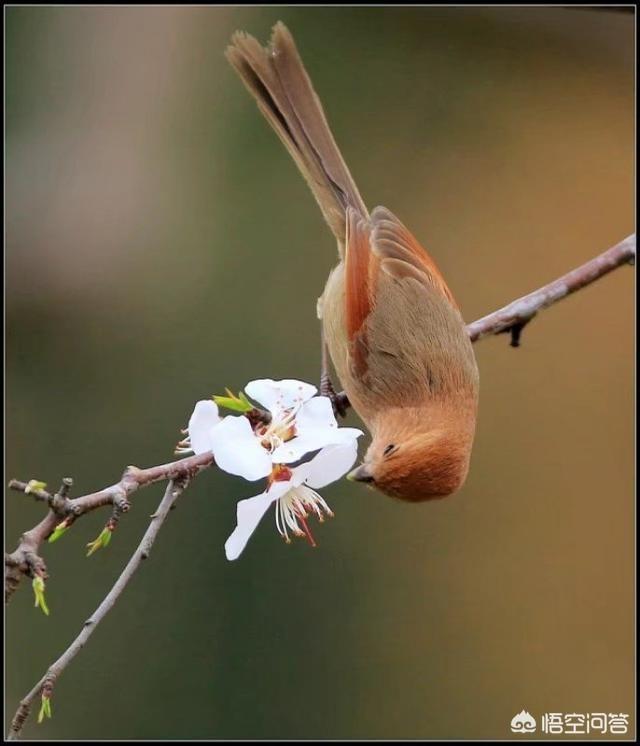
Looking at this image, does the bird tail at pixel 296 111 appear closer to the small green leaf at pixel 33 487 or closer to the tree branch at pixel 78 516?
the tree branch at pixel 78 516

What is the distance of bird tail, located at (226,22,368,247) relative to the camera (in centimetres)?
346

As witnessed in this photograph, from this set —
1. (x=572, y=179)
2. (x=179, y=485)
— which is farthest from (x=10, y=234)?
(x=179, y=485)

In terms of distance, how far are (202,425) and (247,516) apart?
206mm

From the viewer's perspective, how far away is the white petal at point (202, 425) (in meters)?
1.91

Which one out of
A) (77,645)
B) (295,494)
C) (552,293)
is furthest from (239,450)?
(552,293)

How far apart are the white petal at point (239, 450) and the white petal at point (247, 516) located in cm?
5

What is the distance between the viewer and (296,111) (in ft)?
11.5

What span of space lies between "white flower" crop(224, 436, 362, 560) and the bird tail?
1.74 m

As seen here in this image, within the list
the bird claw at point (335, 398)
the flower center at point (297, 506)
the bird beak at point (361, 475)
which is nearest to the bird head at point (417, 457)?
the bird beak at point (361, 475)

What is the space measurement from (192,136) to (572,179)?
2.11 m

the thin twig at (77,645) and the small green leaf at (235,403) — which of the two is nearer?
the thin twig at (77,645)

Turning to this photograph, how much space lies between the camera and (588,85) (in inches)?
222

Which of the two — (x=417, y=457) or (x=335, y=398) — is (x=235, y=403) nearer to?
(x=417, y=457)

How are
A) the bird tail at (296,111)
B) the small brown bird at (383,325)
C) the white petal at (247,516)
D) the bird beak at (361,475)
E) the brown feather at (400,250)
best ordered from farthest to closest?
1. the bird tail at (296,111)
2. the brown feather at (400,250)
3. the small brown bird at (383,325)
4. the bird beak at (361,475)
5. the white petal at (247,516)
